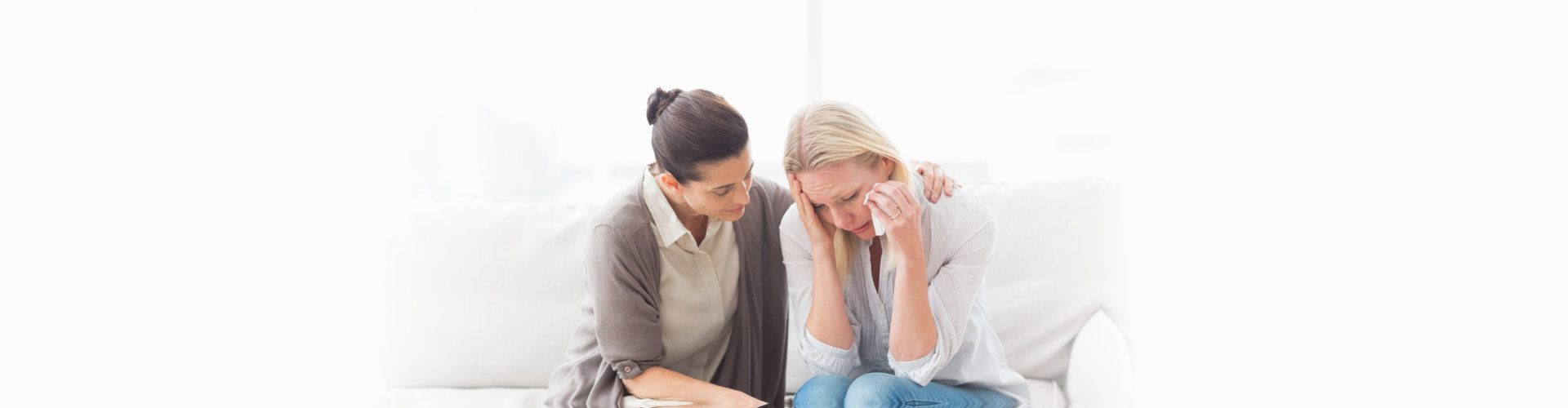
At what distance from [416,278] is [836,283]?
36.9 inches

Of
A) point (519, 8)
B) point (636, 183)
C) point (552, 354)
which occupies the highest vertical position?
point (519, 8)

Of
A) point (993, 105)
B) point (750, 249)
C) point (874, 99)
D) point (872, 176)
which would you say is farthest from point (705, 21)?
point (872, 176)

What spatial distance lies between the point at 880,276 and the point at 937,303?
126 millimetres

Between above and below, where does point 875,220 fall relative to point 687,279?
above

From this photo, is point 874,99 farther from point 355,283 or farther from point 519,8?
point 355,283

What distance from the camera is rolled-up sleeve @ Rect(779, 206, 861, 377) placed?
4.57ft

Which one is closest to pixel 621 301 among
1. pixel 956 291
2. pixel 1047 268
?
pixel 956 291

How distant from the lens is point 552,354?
174 cm

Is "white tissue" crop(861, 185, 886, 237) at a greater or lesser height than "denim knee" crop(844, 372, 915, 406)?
greater

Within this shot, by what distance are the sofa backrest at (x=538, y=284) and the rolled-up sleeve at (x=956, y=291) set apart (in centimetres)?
36

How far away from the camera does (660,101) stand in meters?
1.32

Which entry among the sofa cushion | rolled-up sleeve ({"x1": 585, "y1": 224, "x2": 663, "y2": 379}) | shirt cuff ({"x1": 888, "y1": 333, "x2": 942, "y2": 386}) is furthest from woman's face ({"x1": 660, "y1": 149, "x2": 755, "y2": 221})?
the sofa cushion

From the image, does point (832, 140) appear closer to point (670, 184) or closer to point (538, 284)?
Result: point (670, 184)

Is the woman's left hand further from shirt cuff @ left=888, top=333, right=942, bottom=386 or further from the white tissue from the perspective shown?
shirt cuff @ left=888, top=333, right=942, bottom=386
